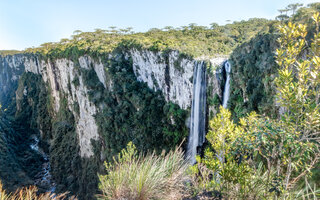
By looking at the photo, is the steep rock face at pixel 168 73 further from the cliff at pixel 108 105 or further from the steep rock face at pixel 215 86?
the steep rock face at pixel 215 86

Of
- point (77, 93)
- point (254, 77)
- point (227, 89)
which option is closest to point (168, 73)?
point (227, 89)

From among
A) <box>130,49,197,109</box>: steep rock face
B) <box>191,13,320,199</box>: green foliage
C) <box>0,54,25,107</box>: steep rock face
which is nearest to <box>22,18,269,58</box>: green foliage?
<box>130,49,197,109</box>: steep rock face

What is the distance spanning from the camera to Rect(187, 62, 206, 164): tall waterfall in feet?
43.2

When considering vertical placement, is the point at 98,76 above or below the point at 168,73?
below

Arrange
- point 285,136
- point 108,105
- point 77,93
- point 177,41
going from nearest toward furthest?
point 285,136 → point 177,41 → point 108,105 → point 77,93

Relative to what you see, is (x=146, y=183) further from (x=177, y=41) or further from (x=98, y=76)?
(x=98, y=76)

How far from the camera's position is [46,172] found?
90.4ft

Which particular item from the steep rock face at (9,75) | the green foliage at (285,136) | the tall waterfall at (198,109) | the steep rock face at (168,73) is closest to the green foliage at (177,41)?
the steep rock face at (168,73)

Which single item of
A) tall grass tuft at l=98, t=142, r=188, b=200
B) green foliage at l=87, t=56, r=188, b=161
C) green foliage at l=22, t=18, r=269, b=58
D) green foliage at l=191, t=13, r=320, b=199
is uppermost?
green foliage at l=22, t=18, r=269, b=58

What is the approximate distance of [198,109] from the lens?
13.5 m

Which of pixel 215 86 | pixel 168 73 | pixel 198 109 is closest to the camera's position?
pixel 215 86

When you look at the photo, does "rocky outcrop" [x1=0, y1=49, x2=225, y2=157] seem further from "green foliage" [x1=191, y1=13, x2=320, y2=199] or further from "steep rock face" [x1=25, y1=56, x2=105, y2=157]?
"green foliage" [x1=191, y1=13, x2=320, y2=199]

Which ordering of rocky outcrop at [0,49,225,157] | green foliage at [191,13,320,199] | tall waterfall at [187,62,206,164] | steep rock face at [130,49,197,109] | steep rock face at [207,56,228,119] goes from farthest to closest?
rocky outcrop at [0,49,225,157], steep rock face at [130,49,197,109], tall waterfall at [187,62,206,164], steep rock face at [207,56,228,119], green foliage at [191,13,320,199]

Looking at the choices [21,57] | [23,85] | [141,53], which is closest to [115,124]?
[141,53]
